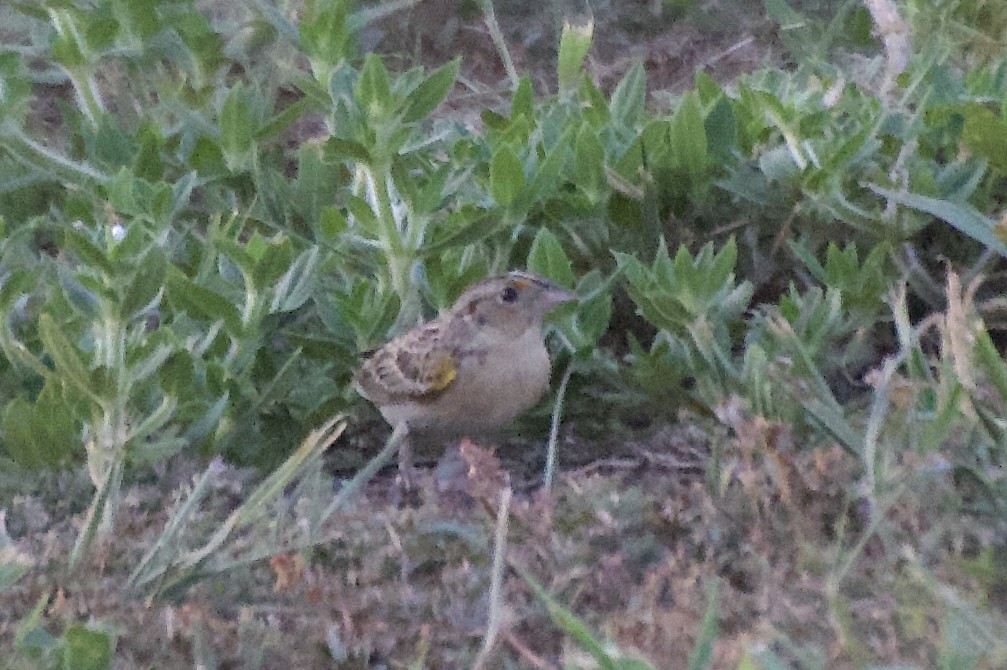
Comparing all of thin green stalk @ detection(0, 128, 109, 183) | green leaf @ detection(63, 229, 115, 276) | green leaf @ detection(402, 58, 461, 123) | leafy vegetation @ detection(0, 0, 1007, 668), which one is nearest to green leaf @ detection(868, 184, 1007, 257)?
leafy vegetation @ detection(0, 0, 1007, 668)

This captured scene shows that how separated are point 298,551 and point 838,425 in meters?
1.06

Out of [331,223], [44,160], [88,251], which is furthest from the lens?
[44,160]

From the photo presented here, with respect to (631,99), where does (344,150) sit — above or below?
above

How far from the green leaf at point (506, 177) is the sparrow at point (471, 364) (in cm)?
19

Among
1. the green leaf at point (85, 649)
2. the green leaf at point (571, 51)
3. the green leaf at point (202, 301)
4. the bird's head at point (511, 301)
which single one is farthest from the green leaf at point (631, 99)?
the green leaf at point (85, 649)

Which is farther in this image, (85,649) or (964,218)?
(964,218)

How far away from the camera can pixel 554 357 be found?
11.6 feet

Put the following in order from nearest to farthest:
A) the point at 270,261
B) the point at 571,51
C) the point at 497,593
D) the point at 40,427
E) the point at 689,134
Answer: the point at 497,593 → the point at 40,427 → the point at 270,261 → the point at 689,134 → the point at 571,51

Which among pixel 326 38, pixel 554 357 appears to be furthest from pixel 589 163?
pixel 326 38

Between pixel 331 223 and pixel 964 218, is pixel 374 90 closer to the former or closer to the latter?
pixel 331 223

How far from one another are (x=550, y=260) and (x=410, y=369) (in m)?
0.45

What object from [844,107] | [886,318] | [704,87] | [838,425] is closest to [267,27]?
[704,87]

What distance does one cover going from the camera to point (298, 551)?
2.51 metres

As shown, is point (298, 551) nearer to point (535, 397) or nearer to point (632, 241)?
point (535, 397)
